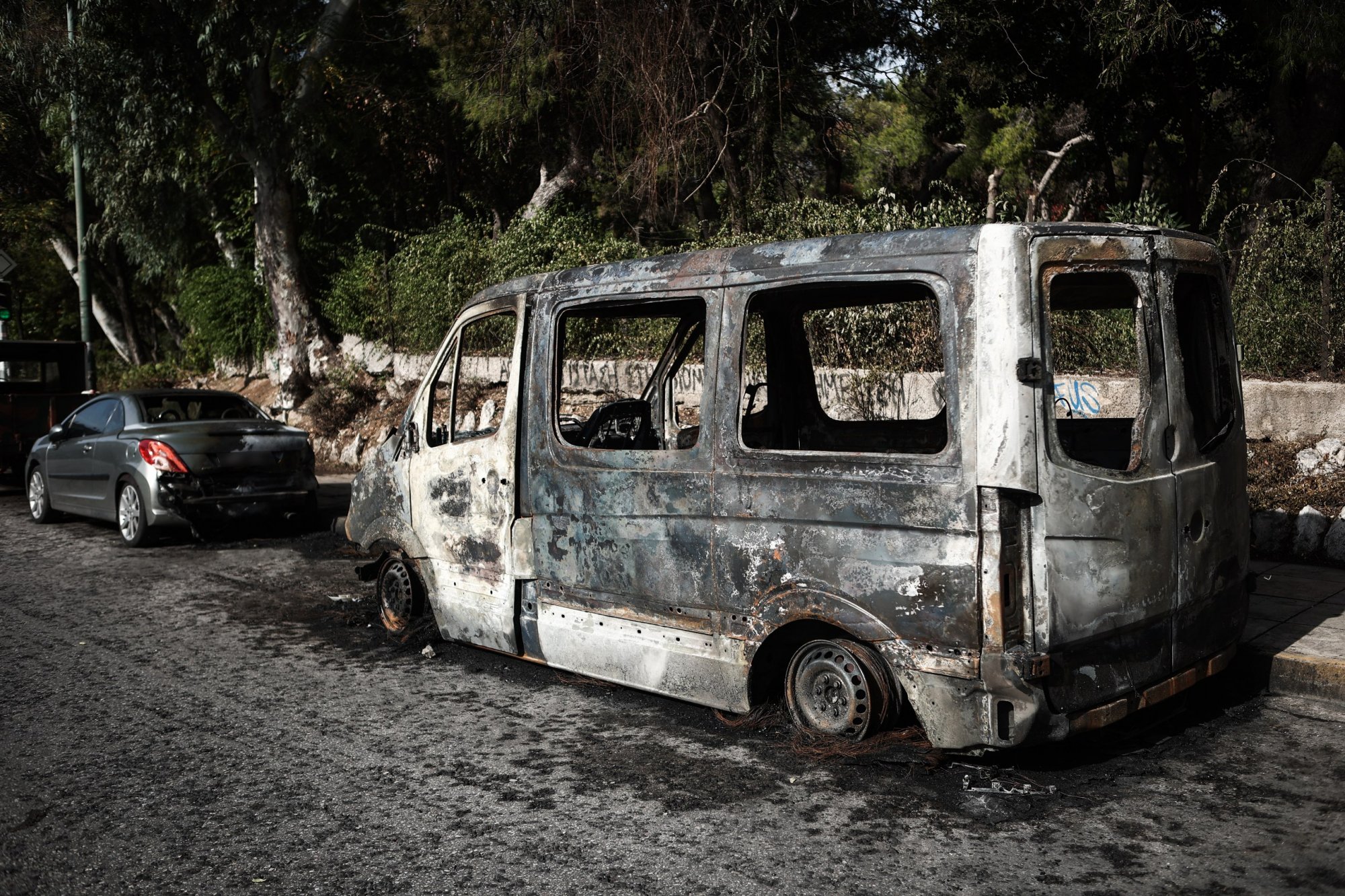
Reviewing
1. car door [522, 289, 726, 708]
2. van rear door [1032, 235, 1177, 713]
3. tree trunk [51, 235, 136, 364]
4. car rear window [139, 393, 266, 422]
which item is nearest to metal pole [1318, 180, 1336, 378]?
van rear door [1032, 235, 1177, 713]

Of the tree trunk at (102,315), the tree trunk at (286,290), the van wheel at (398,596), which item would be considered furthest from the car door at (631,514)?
the tree trunk at (102,315)

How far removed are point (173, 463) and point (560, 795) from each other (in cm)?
714

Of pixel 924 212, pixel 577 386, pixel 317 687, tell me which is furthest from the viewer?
pixel 924 212

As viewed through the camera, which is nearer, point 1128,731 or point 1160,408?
point 1160,408

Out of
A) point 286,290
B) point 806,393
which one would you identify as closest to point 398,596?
point 806,393

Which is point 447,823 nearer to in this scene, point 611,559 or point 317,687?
point 611,559

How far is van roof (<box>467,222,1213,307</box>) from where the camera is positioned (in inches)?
166

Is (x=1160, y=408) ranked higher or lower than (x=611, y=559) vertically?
higher

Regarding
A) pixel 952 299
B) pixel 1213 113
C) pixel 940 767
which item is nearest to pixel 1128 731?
pixel 940 767

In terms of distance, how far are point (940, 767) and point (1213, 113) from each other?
16.0 meters

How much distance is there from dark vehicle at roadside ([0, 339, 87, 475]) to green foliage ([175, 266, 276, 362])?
5.56 m

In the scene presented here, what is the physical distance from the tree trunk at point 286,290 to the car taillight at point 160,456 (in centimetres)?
785

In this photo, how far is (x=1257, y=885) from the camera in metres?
3.49

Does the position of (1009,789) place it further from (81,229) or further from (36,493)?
(81,229)
